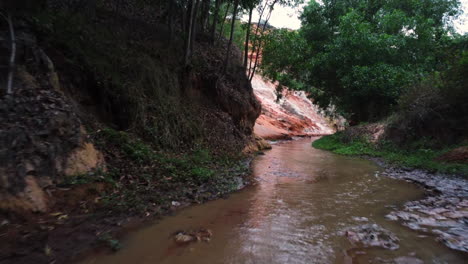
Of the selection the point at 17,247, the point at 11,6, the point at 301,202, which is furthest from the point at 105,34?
the point at 301,202

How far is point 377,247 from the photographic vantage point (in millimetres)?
3000

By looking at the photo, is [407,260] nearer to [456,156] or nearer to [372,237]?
[372,237]

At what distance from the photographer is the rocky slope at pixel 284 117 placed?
25.0 m

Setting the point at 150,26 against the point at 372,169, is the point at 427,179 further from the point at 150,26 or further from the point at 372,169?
the point at 150,26

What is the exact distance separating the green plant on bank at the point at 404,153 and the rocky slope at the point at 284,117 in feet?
30.2

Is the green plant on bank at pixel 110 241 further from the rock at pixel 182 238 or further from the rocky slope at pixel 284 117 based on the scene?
the rocky slope at pixel 284 117

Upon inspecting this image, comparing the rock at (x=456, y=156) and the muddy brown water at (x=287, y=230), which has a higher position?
the rock at (x=456, y=156)

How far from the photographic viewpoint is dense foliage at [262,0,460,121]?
48.0 ft

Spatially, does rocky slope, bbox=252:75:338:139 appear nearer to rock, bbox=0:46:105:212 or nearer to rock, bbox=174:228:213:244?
rock, bbox=0:46:105:212

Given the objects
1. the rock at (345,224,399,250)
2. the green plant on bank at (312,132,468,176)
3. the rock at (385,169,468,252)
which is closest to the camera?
the rock at (345,224,399,250)

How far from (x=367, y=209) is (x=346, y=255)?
6.23 feet

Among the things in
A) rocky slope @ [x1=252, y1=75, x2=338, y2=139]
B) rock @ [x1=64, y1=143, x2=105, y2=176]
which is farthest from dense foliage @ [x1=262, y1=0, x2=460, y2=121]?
rock @ [x1=64, y1=143, x2=105, y2=176]

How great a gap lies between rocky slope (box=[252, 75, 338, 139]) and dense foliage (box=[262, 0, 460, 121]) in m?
5.75

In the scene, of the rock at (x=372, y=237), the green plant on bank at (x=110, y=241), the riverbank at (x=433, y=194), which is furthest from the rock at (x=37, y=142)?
the riverbank at (x=433, y=194)
